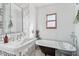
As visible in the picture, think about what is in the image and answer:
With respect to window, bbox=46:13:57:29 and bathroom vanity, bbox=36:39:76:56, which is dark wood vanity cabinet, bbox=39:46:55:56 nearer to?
bathroom vanity, bbox=36:39:76:56

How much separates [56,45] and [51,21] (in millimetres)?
330

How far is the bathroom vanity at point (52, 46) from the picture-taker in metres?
1.24

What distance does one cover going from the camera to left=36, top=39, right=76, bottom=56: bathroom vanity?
4.06 feet

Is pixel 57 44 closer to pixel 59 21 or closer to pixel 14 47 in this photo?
pixel 59 21

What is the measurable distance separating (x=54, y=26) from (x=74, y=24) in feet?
0.84

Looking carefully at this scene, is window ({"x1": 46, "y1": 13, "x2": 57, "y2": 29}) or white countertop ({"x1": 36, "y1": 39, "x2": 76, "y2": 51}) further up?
window ({"x1": 46, "y1": 13, "x2": 57, "y2": 29})

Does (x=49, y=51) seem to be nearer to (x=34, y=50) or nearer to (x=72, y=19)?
(x=34, y=50)

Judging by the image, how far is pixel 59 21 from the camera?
50.4 inches

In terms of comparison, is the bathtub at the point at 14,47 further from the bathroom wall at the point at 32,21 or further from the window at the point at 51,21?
the window at the point at 51,21

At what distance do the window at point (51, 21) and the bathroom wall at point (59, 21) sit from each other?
40 millimetres

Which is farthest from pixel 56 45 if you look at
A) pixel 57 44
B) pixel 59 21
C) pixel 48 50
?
pixel 59 21

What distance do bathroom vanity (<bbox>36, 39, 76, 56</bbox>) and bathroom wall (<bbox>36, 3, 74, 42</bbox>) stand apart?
0.06m

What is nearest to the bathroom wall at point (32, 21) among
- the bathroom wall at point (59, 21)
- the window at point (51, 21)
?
the bathroom wall at point (59, 21)

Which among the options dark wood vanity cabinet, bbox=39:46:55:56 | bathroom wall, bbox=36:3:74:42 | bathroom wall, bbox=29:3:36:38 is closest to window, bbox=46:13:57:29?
bathroom wall, bbox=36:3:74:42
